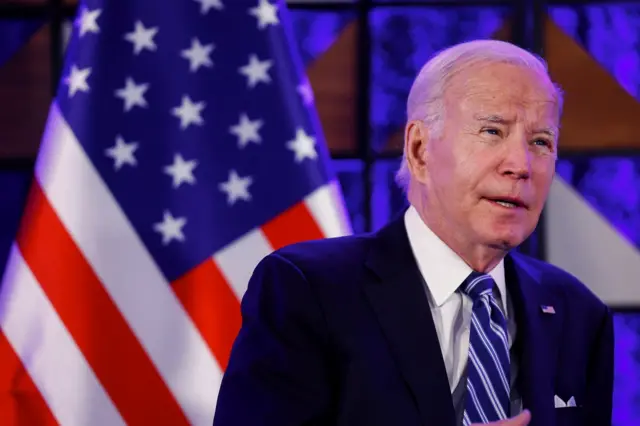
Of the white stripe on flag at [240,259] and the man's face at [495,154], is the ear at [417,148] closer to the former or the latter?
the man's face at [495,154]

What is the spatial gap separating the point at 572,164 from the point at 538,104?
3.73ft

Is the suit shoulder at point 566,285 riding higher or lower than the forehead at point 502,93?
lower

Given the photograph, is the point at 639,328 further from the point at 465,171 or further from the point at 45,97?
the point at 45,97

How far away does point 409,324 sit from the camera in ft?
4.57

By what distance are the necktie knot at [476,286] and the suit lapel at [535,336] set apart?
4.3 inches

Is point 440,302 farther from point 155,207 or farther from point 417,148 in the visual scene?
point 155,207

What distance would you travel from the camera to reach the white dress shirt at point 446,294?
1426 mm

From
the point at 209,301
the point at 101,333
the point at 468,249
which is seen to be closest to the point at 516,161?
the point at 468,249

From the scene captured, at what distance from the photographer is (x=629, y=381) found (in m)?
2.48

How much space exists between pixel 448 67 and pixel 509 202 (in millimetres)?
244

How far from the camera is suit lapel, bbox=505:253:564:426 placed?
1.45m

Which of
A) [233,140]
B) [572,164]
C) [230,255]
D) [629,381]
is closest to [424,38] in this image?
[572,164]

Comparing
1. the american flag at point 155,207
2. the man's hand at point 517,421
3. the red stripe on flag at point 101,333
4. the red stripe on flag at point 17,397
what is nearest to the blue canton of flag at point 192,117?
the american flag at point 155,207

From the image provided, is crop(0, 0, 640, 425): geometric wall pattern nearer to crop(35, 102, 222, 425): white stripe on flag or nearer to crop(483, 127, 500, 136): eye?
crop(35, 102, 222, 425): white stripe on flag
